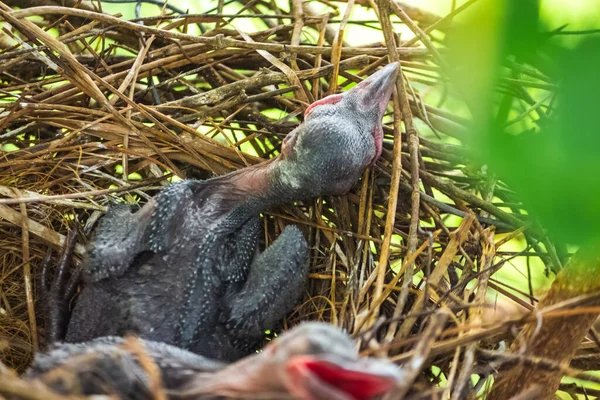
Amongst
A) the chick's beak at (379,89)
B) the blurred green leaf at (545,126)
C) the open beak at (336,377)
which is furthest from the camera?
the chick's beak at (379,89)

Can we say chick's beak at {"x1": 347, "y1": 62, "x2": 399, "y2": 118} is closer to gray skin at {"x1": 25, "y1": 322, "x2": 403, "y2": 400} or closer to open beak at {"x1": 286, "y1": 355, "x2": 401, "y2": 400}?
gray skin at {"x1": 25, "y1": 322, "x2": 403, "y2": 400}

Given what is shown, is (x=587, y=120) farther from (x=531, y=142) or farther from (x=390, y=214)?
(x=390, y=214)

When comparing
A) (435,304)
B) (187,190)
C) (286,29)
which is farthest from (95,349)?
(286,29)

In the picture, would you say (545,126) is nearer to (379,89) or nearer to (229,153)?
(379,89)

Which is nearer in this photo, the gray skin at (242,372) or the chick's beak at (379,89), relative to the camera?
the gray skin at (242,372)

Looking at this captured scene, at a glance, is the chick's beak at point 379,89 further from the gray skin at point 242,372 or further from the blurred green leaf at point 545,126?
the blurred green leaf at point 545,126

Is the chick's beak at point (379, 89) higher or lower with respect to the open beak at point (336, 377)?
higher

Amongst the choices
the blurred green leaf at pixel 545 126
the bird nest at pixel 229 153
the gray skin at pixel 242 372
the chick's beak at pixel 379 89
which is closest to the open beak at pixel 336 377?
the gray skin at pixel 242 372
